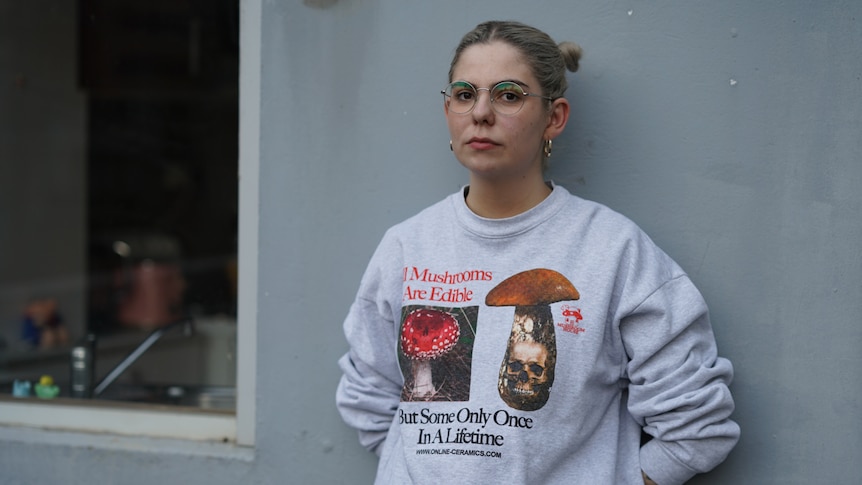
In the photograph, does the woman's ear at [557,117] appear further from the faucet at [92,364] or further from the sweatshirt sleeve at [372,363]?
the faucet at [92,364]

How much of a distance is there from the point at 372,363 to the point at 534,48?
871mm

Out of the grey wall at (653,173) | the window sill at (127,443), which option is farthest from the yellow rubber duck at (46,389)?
the grey wall at (653,173)

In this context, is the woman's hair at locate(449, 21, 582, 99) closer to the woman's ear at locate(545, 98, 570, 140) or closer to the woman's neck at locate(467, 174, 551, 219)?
the woman's ear at locate(545, 98, 570, 140)

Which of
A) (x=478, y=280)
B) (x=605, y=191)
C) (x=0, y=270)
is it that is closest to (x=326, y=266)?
(x=478, y=280)

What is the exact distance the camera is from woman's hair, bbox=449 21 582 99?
204 centimetres

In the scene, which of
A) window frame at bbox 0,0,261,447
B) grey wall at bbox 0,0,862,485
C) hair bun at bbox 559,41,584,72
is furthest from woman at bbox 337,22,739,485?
window frame at bbox 0,0,261,447

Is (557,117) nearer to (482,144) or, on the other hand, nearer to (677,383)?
(482,144)

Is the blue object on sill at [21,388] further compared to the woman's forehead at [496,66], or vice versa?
the blue object on sill at [21,388]

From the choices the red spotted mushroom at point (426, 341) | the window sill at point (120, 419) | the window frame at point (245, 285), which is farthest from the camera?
the window sill at point (120, 419)

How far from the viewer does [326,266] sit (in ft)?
8.56

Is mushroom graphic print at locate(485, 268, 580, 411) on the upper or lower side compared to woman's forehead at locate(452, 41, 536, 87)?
lower

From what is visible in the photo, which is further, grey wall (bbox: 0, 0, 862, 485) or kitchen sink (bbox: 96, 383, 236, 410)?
kitchen sink (bbox: 96, 383, 236, 410)

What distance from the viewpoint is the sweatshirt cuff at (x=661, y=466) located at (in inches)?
80.7

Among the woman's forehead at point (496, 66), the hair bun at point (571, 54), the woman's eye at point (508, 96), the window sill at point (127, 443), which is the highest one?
the hair bun at point (571, 54)
